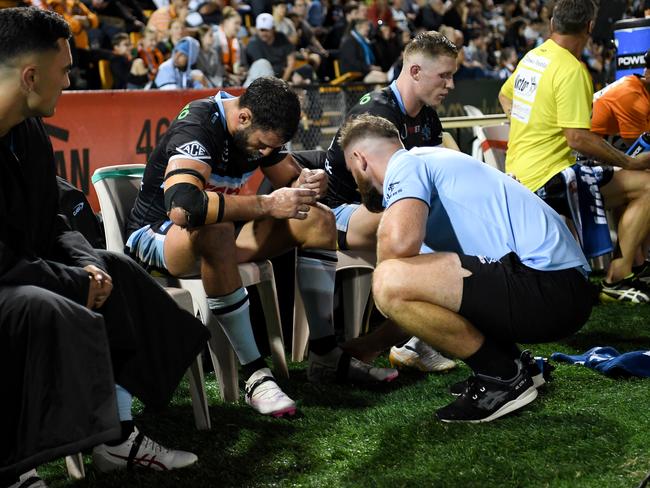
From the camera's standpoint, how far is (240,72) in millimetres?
11422

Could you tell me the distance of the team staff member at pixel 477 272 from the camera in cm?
328

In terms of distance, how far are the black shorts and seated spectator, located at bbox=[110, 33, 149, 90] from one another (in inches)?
298

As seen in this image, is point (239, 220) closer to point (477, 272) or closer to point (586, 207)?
point (477, 272)

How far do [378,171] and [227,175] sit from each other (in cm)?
82

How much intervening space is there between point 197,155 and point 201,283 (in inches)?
20.2

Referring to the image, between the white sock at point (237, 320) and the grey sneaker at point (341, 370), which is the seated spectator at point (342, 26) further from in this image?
the white sock at point (237, 320)

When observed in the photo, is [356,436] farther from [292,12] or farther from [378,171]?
[292,12]

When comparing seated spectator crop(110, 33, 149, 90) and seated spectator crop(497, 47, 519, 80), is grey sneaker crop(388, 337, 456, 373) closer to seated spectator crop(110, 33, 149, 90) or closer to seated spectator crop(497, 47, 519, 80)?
seated spectator crop(110, 33, 149, 90)

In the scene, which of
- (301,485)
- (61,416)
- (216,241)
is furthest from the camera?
(216,241)

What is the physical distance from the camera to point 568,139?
17.6ft

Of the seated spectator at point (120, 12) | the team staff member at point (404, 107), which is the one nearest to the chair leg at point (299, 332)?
the team staff member at point (404, 107)

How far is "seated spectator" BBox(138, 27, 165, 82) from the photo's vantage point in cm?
1052

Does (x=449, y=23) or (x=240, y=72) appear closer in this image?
(x=240, y=72)

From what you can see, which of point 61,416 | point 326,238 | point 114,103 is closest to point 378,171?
point 326,238
